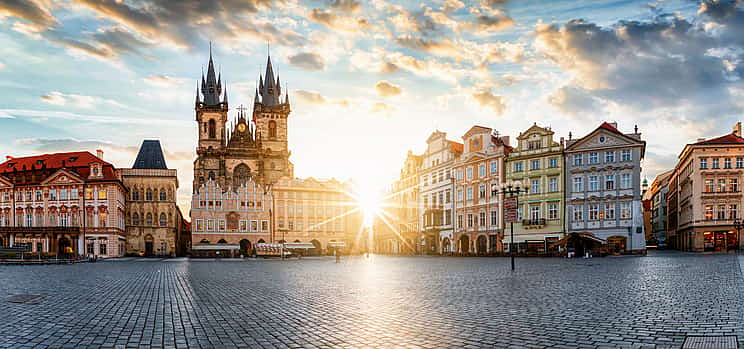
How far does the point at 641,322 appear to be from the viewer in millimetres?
10805

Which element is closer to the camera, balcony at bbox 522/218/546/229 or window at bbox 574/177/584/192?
window at bbox 574/177/584/192

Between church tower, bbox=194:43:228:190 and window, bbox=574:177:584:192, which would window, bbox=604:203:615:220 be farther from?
church tower, bbox=194:43:228:190

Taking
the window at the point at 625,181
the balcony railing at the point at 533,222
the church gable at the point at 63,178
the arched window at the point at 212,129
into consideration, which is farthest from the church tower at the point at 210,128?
the window at the point at 625,181

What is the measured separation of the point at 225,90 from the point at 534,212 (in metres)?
67.9

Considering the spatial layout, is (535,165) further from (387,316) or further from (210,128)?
(210,128)

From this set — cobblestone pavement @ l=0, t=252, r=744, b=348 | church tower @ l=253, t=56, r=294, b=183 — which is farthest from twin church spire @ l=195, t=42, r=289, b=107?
cobblestone pavement @ l=0, t=252, r=744, b=348

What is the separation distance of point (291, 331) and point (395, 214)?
77.6 metres

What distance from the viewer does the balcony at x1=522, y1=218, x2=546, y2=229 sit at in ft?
197

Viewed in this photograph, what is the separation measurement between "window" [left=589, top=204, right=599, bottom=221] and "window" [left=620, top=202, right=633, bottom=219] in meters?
2.21

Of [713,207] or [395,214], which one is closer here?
[713,207]

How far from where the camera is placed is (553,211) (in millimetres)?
59562

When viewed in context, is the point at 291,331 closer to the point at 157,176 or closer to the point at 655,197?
the point at 157,176

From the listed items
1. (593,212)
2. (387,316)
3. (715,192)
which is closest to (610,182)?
(593,212)

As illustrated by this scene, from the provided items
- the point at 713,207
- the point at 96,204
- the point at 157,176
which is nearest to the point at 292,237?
the point at 157,176
